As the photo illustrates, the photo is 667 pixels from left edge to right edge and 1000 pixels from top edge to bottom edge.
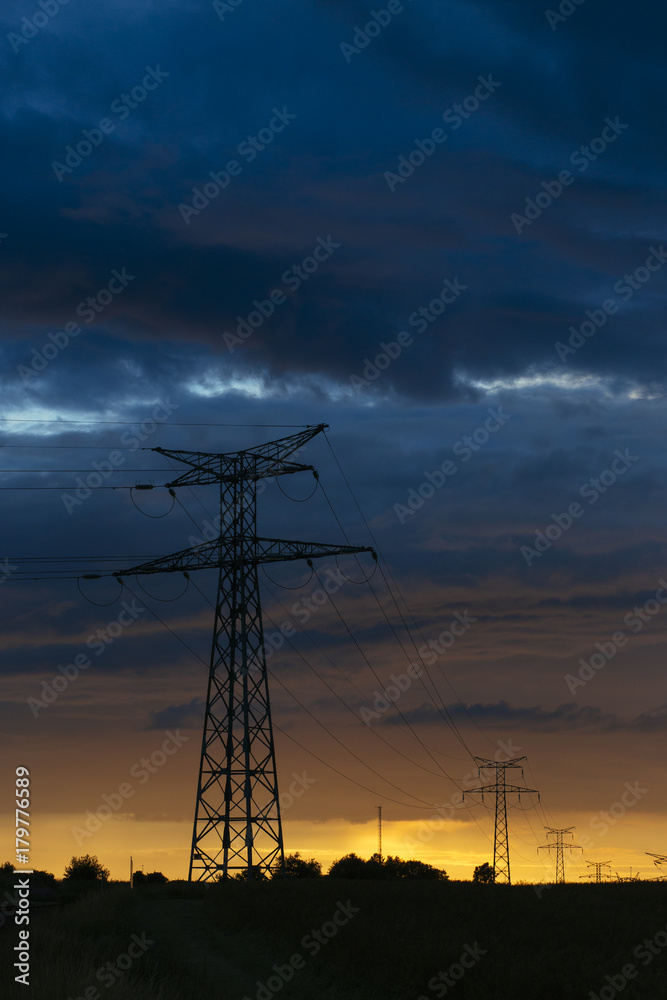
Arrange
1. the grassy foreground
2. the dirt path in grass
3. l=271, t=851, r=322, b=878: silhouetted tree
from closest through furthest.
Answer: the grassy foreground, the dirt path in grass, l=271, t=851, r=322, b=878: silhouetted tree

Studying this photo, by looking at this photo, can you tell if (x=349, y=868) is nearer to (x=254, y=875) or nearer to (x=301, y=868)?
(x=301, y=868)

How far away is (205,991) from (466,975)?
7.04 metres

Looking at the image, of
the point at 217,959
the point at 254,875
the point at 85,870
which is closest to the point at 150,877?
the point at 85,870

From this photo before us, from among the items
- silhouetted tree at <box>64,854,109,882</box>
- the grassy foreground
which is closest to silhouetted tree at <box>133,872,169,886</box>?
silhouetted tree at <box>64,854,109,882</box>

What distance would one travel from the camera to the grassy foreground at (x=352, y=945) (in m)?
25.2

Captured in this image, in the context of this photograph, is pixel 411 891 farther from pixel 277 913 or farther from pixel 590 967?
pixel 590 967

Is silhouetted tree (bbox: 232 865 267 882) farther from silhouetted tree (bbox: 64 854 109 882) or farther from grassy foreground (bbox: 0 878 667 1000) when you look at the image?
silhouetted tree (bbox: 64 854 109 882)

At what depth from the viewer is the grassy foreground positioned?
2523 cm

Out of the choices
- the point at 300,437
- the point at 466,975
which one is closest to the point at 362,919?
the point at 466,975

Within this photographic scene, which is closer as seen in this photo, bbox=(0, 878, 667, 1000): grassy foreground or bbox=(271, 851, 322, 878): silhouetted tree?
bbox=(0, 878, 667, 1000): grassy foreground

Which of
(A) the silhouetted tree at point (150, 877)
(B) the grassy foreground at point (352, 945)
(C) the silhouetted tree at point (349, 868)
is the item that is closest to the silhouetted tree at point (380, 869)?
(C) the silhouetted tree at point (349, 868)

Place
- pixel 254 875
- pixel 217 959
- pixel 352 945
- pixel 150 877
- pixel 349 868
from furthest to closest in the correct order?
pixel 150 877 < pixel 349 868 < pixel 254 875 < pixel 217 959 < pixel 352 945

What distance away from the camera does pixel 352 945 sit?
1259 inches

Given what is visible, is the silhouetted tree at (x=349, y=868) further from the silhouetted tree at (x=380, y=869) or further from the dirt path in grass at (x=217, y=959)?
the dirt path in grass at (x=217, y=959)
